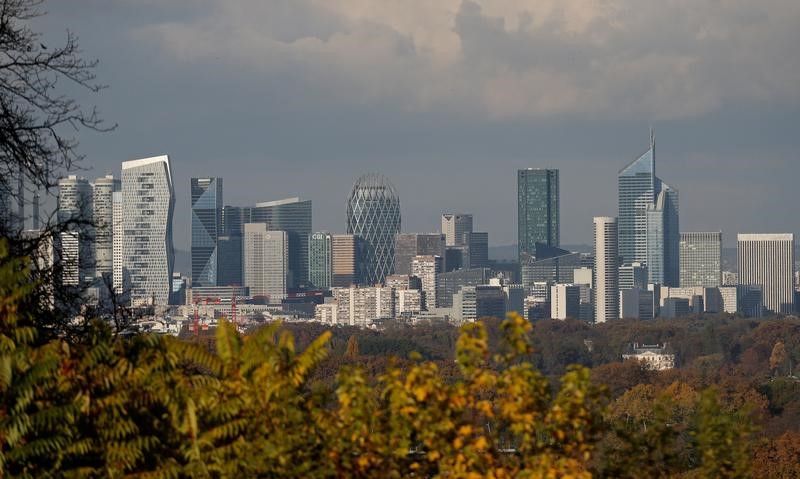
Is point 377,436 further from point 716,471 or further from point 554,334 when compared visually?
point 554,334

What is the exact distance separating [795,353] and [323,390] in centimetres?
15944

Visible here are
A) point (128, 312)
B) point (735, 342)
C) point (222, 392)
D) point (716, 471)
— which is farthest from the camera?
point (735, 342)

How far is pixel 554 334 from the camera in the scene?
18650 centimetres

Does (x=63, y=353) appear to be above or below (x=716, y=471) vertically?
above

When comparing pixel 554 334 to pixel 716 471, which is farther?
pixel 554 334

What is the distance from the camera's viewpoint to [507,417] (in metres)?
9.38

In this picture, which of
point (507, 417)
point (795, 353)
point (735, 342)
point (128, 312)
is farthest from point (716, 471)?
point (735, 342)

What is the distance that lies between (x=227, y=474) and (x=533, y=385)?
77.6 inches

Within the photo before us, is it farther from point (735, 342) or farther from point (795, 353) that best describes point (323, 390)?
point (735, 342)

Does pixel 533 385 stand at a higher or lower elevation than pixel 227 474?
higher

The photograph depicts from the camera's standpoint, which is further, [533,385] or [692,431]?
[692,431]

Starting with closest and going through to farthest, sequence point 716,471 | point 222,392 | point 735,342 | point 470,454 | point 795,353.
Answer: point 470,454 < point 222,392 < point 716,471 < point 795,353 < point 735,342

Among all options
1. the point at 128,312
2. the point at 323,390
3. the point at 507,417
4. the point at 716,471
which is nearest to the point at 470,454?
the point at 507,417

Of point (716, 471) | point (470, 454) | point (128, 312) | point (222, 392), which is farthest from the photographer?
point (128, 312)
